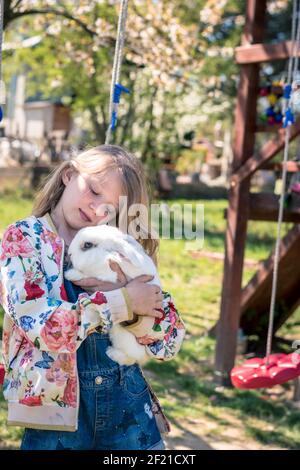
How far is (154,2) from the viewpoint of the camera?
32.9 ft

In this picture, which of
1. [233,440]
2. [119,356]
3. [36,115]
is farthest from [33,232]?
[36,115]

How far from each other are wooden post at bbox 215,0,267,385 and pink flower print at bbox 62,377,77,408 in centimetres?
366

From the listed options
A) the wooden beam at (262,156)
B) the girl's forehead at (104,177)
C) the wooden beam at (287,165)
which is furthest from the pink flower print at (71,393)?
the wooden beam at (287,165)

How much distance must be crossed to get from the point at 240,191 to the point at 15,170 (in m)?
14.4

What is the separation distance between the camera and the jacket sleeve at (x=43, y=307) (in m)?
1.90

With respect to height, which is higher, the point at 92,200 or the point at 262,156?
the point at 92,200

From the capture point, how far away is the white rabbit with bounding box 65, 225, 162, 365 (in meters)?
1.99

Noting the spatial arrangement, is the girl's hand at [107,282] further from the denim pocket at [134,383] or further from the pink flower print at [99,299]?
the denim pocket at [134,383]

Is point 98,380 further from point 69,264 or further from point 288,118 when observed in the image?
point 288,118

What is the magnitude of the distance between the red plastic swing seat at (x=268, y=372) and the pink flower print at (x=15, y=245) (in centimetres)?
186

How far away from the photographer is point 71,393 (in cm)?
200

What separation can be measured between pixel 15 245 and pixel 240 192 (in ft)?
12.0

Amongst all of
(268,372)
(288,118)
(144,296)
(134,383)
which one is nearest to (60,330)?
(144,296)

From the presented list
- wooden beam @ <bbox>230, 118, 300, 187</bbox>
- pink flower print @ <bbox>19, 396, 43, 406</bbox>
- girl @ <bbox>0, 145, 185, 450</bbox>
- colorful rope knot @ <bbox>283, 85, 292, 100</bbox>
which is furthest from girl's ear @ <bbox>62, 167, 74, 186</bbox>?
wooden beam @ <bbox>230, 118, 300, 187</bbox>
